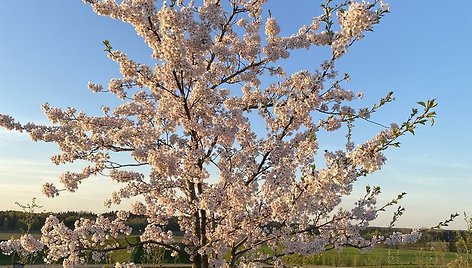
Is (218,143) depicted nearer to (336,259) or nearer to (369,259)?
(369,259)

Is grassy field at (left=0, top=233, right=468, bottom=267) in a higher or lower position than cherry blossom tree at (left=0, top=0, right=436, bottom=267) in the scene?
lower

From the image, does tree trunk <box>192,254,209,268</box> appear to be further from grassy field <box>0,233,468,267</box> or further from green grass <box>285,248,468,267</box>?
green grass <box>285,248,468,267</box>

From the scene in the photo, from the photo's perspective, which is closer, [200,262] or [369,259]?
[200,262]

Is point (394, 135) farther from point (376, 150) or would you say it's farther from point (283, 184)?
point (283, 184)

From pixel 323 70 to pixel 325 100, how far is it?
1.87 feet

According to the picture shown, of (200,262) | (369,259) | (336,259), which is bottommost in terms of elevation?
(336,259)

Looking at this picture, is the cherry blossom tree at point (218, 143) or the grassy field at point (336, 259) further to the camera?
the grassy field at point (336, 259)

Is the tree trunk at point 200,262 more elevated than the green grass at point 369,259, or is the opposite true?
the tree trunk at point 200,262

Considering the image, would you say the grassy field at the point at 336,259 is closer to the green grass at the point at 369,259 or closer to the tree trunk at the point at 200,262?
the green grass at the point at 369,259

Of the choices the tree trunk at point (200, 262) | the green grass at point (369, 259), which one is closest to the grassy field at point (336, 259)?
the green grass at point (369, 259)

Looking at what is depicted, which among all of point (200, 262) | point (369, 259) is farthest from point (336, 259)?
point (200, 262)

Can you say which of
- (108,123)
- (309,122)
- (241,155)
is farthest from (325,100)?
(108,123)

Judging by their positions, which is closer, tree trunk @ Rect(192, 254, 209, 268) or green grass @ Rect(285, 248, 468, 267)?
tree trunk @ Rect(192, 254, 209, 268)

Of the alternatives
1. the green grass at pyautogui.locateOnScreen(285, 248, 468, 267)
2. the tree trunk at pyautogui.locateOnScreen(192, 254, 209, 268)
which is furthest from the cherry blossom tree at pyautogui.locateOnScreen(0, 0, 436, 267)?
the green grass at pyautogui.locateOnScreen(285, 248, 468, 267)
